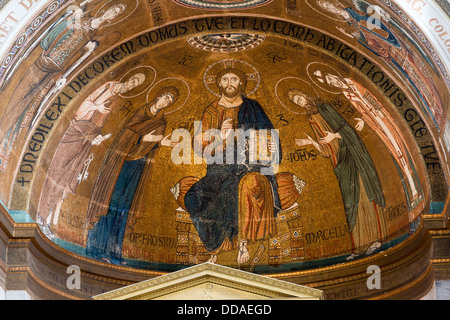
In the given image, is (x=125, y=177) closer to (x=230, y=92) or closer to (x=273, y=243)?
(x=230, y=92)

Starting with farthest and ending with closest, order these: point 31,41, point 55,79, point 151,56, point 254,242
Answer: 1. point 254,242
2. point 151,56
3. point 55,79
4. point 31,41

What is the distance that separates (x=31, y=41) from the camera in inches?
569

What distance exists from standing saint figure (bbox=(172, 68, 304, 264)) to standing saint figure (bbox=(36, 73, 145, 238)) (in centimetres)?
→ 210

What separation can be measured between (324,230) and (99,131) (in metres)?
5.27

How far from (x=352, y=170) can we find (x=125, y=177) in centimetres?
492

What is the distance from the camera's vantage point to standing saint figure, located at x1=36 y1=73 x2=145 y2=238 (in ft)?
53.4

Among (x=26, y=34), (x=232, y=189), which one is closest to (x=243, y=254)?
(x=232, y=189)

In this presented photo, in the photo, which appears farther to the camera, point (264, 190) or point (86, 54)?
point (264, 190)

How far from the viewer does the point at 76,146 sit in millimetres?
16719

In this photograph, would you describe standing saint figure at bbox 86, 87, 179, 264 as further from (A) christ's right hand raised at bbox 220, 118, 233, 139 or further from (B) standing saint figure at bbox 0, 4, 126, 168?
(B) standing saint figure at bbox 0, 4, 126, 168

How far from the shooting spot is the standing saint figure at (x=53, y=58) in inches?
585

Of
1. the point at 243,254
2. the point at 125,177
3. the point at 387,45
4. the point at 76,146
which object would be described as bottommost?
the point at 243,254
